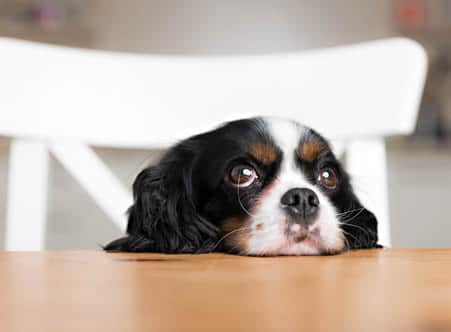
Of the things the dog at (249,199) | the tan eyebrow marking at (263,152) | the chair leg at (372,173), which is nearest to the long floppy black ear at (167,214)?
the dog at (249,199)

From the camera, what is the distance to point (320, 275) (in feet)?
1.28

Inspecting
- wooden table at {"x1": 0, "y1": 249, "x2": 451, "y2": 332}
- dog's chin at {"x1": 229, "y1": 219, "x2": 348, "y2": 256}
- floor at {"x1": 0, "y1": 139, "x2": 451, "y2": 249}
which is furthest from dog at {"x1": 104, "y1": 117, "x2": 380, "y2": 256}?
floor at {"x1": 0, "y1": 139, "x2": 451, "y2": 249}

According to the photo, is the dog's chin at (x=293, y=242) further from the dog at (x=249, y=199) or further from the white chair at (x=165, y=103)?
the white chair at (x=165, y=103)

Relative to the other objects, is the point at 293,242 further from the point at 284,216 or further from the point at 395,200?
the point at 395,200

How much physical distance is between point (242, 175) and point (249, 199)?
0.12ft

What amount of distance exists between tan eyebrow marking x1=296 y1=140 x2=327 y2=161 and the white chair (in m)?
0.23

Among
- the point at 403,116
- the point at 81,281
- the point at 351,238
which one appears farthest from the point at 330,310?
the point at 403,116

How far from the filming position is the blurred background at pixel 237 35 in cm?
321

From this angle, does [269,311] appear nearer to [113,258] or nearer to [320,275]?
[320,275]

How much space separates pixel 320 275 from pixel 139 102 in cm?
97

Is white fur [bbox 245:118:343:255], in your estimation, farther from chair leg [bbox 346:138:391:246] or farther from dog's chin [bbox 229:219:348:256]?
chair leg [bbox 346:138:391:246]

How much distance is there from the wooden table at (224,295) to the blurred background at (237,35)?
277 cm

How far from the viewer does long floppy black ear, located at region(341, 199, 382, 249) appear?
37.2 inches

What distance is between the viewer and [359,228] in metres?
A: 0.96
